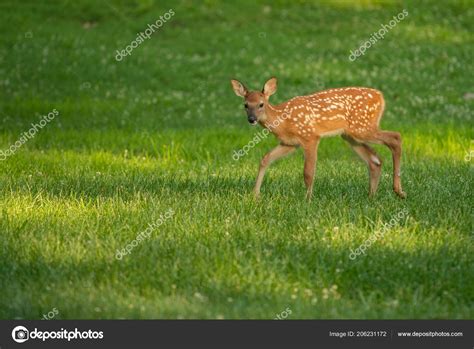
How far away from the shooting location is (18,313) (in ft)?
23.4

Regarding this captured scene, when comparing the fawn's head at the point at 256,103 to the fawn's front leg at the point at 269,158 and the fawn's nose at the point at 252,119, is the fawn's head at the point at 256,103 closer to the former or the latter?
the fawn's nose at the point at 252,119

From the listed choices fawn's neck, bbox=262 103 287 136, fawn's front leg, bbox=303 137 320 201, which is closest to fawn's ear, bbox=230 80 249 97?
fawn's neck, bbox=262 103 287 136

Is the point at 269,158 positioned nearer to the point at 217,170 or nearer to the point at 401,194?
the point at 401,194

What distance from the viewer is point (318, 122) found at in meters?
10.6

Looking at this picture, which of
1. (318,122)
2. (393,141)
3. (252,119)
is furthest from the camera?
(393,141)

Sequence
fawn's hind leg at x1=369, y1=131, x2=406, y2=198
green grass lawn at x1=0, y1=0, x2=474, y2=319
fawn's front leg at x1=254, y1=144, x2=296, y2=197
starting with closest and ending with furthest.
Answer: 1. green grass lawn at x1=0, y1=0, x2=474, y2=319
2. fawn's front leg at x1=254, y1=144, x2=296, y2=197
3. fawn's hind leg at x1=369, y1=131, x2=406, y2=198

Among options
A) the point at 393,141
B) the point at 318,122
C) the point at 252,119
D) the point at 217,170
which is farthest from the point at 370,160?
the point at 217,170

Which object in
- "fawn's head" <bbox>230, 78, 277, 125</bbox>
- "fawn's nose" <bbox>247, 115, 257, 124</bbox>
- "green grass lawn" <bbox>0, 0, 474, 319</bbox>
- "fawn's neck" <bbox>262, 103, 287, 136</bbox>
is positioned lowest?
"green grass lawn" <bbox>0, 0, 474, 319</bbox>

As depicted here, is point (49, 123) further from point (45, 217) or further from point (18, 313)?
point (18, 313)

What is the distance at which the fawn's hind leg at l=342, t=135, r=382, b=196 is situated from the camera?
1075 cm

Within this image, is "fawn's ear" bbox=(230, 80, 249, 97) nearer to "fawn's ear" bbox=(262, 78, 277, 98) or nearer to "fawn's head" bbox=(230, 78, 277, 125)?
"fawn's head" bbox=(230, 78, 277, 125)

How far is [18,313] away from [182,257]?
4.72 feet

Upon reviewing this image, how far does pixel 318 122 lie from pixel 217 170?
7.25ft

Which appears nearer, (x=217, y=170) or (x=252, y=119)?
(x=252, y=119)
